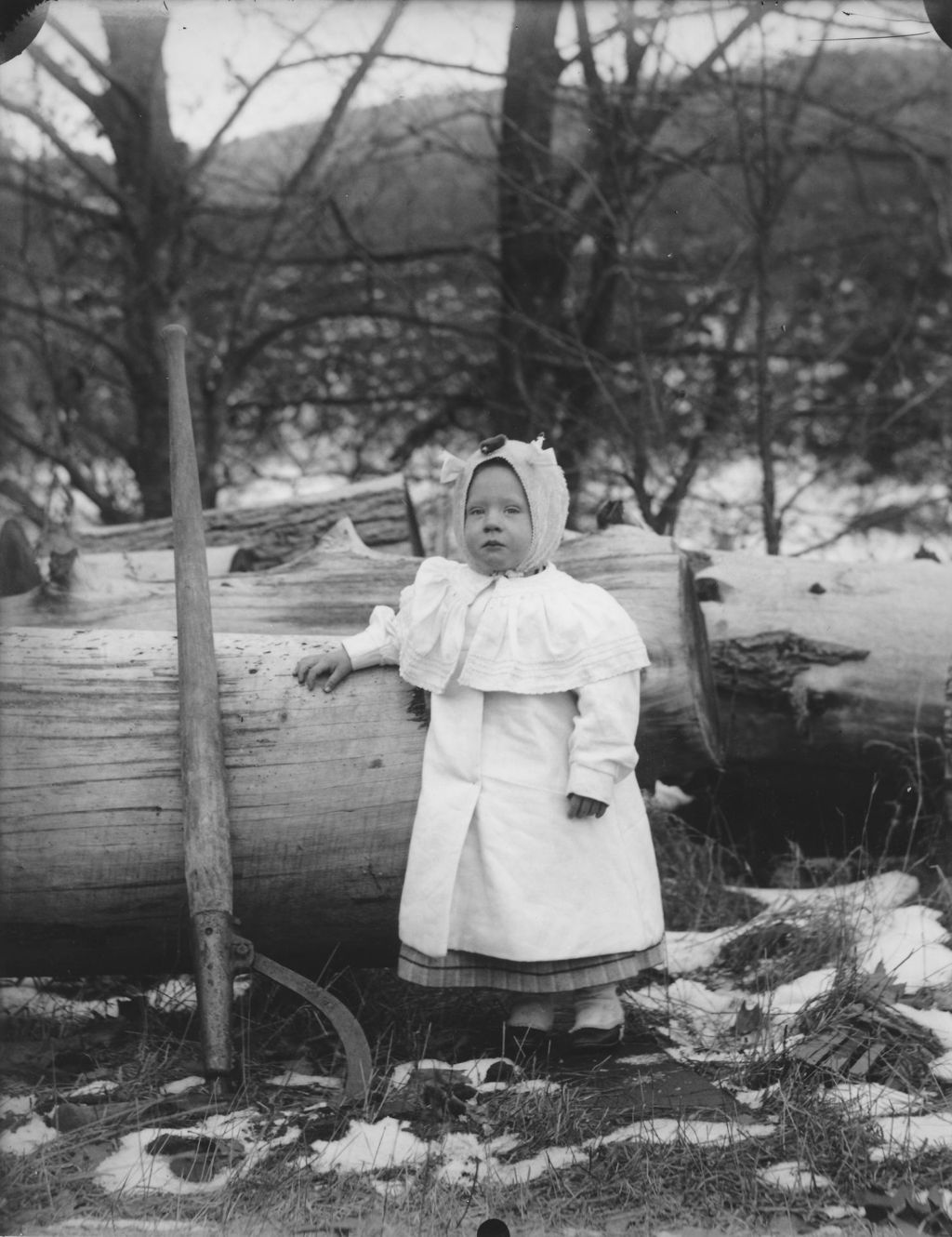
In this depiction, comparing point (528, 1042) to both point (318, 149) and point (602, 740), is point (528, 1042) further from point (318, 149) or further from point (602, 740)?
point (318, 149)

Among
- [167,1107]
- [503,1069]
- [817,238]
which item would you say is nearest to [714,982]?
[503,1069]

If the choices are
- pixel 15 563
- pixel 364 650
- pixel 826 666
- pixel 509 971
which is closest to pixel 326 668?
pixel 364 650

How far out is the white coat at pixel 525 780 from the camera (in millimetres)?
2750

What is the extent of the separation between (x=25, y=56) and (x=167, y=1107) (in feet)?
14.6

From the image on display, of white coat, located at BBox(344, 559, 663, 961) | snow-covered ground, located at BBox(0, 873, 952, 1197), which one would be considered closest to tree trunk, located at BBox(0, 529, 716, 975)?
white coat, located at BBox(344, 559, 663, 961)

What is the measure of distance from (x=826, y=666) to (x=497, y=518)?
58.4 inches

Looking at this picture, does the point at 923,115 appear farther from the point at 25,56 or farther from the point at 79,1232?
the point at 79,1232

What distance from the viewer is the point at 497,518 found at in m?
2.86

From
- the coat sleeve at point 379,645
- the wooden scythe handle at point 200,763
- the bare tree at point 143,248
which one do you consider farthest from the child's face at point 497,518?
the bare tree at point 143,248

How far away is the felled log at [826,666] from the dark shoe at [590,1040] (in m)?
1.27

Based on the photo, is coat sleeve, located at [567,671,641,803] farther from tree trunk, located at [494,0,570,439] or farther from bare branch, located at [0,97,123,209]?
bare branch, located at [0,97,123,209]

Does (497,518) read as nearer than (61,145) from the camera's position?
Yes

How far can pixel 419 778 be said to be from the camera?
112 inches

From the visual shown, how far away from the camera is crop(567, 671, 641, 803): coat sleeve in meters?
2.74
